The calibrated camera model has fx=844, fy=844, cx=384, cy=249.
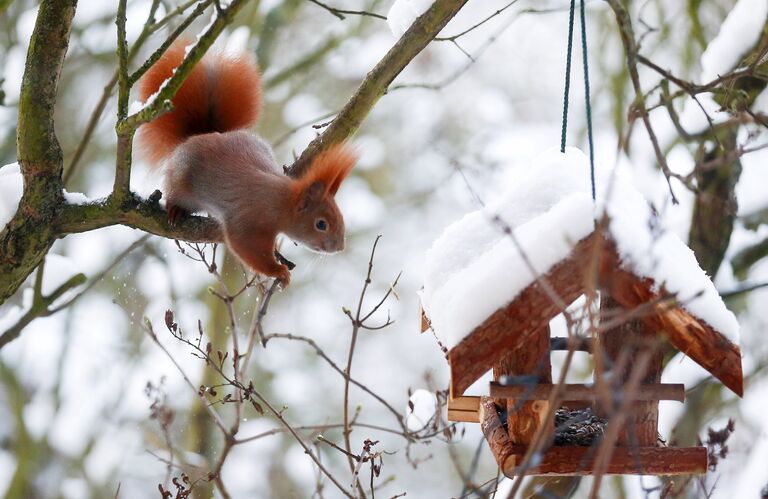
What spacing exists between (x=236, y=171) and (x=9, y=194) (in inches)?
24.0

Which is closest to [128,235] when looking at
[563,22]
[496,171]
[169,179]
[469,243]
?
[496,171]

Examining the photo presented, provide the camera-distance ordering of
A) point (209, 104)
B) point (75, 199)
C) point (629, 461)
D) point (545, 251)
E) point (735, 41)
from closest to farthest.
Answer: point (545, 251), point (629, 461), point (75, 199), point (209, 104), point (735, 41)

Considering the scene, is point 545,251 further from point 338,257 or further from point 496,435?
point 338,257

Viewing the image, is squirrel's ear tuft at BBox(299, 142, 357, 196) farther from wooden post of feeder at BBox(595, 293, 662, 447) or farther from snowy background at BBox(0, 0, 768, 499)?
snowy background at BBox(0, 0, 768, 499)

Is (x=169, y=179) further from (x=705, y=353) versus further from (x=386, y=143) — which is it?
(x=386, y=143)

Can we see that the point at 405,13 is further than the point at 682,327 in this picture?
Yes

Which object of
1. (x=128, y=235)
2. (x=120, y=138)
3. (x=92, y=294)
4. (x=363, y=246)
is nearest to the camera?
(x=120, y=138)

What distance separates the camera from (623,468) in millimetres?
1571

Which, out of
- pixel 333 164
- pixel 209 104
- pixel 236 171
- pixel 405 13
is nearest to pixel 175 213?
pixel 236 171

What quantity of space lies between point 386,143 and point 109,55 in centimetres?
227

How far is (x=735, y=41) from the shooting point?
9.38 feet

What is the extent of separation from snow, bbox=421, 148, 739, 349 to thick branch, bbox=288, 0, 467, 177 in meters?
0.43

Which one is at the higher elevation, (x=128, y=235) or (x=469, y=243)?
(x=128, y=235)

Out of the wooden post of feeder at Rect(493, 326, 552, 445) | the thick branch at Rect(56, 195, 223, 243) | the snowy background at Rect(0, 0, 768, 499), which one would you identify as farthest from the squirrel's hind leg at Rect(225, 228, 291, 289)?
the snowy background at Rect(0, 0, 768, 499)
